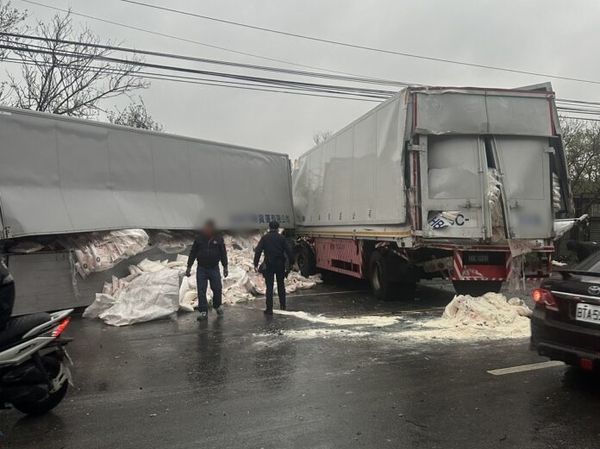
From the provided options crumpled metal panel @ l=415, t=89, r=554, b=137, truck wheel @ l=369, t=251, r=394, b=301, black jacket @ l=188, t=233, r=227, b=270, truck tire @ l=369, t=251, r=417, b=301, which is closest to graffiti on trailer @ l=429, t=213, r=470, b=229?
crumpled metal panel @ l=415, t=89, r=554, b=137

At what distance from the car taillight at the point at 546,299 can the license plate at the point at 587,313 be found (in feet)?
0.82

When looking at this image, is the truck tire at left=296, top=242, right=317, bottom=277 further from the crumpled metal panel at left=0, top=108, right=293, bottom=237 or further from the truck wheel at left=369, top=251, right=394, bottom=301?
the truck wheel at left=369, top=251, right=394, bottom=301

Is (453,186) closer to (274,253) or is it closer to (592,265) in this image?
(274,253)

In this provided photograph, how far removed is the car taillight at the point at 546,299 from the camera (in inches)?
197

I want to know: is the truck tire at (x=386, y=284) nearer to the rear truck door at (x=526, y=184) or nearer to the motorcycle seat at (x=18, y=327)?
the rear truck door at (x=526, y=184)

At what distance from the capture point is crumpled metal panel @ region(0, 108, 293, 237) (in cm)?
940

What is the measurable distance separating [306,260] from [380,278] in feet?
16.3

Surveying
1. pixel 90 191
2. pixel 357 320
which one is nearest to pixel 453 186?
pixel 357 320

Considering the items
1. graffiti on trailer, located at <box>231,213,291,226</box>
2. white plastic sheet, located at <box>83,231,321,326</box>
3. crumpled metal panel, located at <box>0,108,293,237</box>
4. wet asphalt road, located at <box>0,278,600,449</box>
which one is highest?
crumpled metal panel, located at <box>0,108,293,237</box>

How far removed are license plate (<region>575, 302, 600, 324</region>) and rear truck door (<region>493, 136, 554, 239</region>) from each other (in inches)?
184

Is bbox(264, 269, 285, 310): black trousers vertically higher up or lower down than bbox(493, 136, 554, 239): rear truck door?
lower down

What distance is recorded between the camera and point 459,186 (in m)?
9.27

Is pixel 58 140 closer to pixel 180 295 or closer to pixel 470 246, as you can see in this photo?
pixel 180 295

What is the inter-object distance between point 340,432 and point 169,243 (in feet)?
28.7
